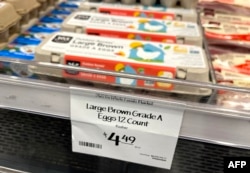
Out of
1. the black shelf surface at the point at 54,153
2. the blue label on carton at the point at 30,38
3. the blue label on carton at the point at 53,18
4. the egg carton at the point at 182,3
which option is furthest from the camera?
the egg carton at the point at 182,3

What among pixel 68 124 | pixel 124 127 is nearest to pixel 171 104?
pixel 124 127

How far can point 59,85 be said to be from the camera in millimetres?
629

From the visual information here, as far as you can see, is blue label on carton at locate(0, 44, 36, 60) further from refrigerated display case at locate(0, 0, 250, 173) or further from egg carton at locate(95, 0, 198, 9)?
egg carton at locate(95, 0, 198, 9)

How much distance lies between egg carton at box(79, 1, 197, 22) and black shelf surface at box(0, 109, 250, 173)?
0.41m

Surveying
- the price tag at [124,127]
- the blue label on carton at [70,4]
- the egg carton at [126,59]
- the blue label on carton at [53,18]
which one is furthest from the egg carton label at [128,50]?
the blue label on carton at [70,4]

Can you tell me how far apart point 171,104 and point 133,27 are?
343 millimetres

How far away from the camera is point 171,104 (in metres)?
0.59

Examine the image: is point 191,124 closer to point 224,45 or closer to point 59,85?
point 59,85

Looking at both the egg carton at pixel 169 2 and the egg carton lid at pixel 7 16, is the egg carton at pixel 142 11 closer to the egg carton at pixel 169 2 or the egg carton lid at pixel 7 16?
the egg carton at pixel 169 2

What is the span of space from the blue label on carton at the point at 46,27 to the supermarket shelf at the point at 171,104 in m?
0.29

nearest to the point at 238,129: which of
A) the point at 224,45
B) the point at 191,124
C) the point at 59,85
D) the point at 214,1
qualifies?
Answer: the point at 191,124

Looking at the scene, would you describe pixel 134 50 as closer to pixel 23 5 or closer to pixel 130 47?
pixel 130 47

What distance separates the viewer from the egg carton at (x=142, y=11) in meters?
0.98

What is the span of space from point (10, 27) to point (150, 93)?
1.39ft
